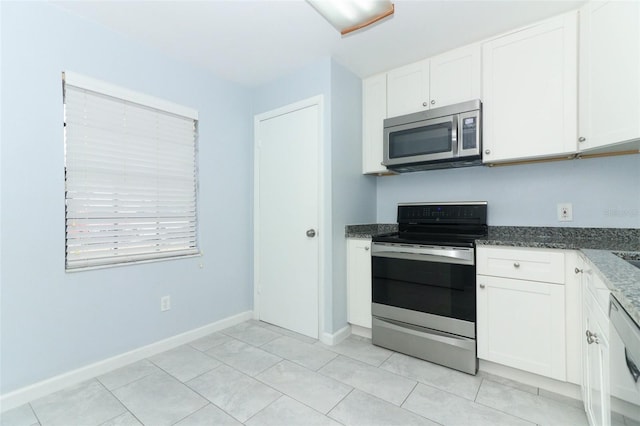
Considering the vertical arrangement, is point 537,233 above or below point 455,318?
above

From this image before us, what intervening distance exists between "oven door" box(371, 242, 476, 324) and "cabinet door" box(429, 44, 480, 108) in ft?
3.92

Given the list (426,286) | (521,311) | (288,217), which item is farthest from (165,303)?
(521,311)

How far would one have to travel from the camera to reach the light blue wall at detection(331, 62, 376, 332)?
2514 mm

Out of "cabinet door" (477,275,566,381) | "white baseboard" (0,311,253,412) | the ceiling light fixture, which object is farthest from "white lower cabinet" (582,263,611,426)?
"white baseboard" (0,311,253,412)

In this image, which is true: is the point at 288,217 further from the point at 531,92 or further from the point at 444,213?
the point at 531,92

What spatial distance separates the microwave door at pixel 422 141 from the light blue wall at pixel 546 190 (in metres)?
0.39

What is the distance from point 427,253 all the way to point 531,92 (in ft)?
4.31

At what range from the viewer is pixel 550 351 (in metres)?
1.74

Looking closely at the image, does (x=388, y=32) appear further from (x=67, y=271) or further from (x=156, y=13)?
(x=67, y=271)

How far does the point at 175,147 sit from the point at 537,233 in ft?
9.77

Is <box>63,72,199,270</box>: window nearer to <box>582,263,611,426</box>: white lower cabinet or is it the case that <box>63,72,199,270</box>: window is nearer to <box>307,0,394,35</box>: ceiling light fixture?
<box>307,0,394,35</box>: ceiling light fixture

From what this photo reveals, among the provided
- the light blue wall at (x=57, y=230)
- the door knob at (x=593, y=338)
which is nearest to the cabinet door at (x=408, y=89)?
the light blue wall at (x=57, y=230)

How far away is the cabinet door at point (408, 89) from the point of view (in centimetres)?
245

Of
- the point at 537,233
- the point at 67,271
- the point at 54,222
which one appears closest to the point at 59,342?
the point at 67,271
